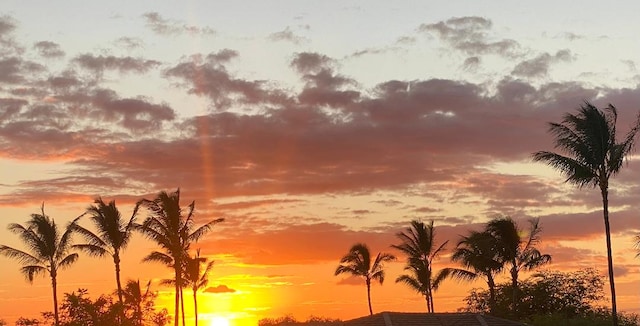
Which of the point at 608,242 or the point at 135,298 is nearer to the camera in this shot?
the point at 608,242

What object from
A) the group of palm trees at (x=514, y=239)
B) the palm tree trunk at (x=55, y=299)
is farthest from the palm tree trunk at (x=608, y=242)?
the palm tree trunk at (x=55, y=299)

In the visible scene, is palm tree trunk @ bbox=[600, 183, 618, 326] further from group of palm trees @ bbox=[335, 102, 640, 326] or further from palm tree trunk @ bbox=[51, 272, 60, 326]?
palm tree trunk @ bbox=[51, 272, 60, 326]

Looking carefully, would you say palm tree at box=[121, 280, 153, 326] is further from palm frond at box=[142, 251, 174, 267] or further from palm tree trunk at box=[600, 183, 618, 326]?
palm tree trunk at box=[600, 183, 618, 326]

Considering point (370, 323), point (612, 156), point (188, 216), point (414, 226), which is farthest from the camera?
point (414, 226)

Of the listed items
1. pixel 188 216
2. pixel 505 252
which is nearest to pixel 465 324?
pixel 505 252

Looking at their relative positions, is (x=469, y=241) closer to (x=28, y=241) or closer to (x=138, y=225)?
(x=138, y=225)

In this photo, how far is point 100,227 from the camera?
62.5m

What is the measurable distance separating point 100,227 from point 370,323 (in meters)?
21.5

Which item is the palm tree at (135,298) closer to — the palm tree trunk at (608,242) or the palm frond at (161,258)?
the palm frond at (161,258)

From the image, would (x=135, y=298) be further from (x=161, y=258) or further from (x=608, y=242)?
(x=608, y=242)

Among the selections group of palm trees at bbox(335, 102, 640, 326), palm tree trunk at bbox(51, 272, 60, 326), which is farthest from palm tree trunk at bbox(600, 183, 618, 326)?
palm tree trunk at bbox(51, 272, 60, 326)

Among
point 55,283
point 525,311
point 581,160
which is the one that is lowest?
point 525,311

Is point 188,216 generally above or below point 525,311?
above

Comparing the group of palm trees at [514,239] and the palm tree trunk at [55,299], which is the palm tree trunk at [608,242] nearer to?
the group of palm trees at [514,239]
